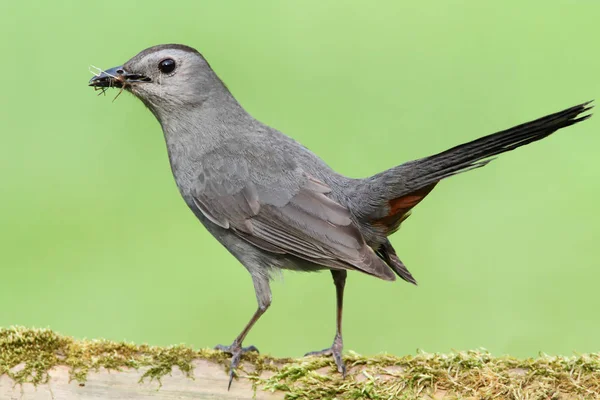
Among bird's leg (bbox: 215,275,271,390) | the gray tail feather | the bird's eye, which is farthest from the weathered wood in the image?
the bird's eye

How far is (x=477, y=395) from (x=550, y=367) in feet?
1.12

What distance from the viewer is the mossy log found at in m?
3.21

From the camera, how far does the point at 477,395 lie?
10.6ft

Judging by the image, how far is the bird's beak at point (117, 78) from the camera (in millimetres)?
4535

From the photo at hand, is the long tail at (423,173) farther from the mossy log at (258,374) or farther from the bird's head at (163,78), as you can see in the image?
the bird's head at (163,78)

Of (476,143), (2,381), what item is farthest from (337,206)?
(2,381)

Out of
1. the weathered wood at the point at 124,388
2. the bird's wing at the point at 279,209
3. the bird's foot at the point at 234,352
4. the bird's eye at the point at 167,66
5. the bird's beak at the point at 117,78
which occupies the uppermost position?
the bird's eye at the point at 167,66

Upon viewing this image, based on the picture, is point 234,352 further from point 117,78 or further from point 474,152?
point 117,78

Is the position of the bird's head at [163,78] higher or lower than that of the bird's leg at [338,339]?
higher

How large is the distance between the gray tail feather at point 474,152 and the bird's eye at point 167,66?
1536 millimetres

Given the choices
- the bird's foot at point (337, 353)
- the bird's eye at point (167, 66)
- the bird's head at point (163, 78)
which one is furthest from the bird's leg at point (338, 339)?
the bird's eye at point (167, 66)

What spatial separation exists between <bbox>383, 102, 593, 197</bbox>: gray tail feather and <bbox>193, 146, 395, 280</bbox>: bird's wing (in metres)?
0.39

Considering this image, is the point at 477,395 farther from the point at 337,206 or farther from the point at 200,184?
the point at 200,184

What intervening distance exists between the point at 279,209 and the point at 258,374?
3.33 feet
